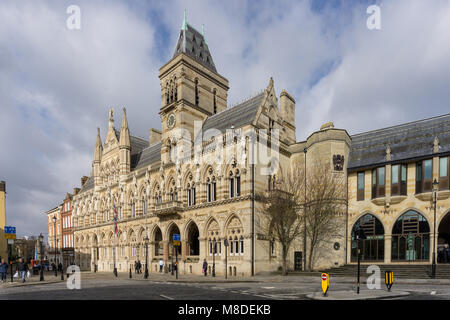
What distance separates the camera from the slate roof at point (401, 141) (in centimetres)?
2967

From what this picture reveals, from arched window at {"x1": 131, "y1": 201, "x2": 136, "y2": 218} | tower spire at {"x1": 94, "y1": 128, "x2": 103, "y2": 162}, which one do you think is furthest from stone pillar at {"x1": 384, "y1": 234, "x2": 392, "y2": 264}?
tower spire at {"x1": 94, "y1": 128, "x2": 103, "y2": 162}

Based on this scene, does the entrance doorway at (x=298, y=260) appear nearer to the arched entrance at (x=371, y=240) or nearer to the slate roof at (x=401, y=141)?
the arched entrance at (x=371, y=240)

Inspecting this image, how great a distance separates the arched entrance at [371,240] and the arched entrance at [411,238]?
1191 millimetres

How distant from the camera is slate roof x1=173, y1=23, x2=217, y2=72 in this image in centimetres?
4650

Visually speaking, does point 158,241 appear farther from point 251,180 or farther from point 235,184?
point 251,180

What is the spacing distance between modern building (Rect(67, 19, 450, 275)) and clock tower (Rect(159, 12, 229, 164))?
0.56 ft

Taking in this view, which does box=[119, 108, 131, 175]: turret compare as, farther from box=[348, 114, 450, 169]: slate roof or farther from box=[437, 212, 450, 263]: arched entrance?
box=[437, 212, 450, 263]: arched entrance

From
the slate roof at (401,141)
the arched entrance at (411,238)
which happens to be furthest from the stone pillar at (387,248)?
the slate roof at (401,141)

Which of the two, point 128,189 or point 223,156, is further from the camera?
point 128,189

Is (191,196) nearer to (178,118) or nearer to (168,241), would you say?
(168,241)

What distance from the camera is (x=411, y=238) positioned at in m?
29.0
